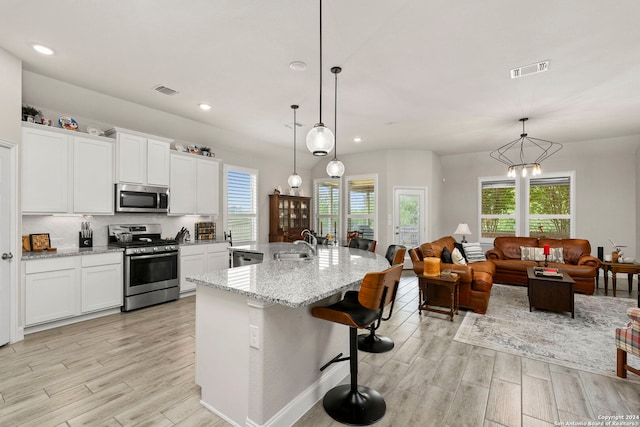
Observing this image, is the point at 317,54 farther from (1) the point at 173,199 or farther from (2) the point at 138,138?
(1) the point at 173,199

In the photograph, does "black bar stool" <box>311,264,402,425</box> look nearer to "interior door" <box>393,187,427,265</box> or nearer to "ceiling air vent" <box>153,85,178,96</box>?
"ceiling air vent" <box>153,85,178,96</box>

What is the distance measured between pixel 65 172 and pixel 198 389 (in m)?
3.20

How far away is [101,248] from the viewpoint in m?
4.20

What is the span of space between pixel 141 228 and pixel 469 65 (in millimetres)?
5013

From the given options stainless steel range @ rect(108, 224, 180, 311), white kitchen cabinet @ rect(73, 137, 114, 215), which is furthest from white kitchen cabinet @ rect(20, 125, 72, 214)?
stainless steel range @ rect(108, 224, 180, 311)

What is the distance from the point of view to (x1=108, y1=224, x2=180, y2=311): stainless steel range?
4.18 meters

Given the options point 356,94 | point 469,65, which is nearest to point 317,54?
point 356,94

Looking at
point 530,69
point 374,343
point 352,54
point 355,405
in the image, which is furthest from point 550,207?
point 355,405

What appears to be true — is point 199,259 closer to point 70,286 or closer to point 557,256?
point 70,286

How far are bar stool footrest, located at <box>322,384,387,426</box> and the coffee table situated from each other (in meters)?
3.23

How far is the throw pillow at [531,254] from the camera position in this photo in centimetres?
604

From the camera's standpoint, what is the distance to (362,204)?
769 centimetres

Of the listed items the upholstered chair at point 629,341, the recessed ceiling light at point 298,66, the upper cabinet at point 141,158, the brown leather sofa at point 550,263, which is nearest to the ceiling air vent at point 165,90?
the upper cabinet at point 141,158

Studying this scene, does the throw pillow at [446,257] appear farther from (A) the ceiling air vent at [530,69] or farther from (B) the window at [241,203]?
(B) the window at [241,203]
